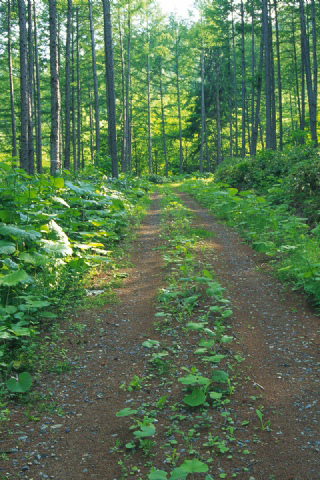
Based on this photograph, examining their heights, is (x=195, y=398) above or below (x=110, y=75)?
below

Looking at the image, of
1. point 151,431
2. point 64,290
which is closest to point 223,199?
point 64,290

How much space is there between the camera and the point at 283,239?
7605mm

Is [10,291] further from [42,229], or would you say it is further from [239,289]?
[239,289]

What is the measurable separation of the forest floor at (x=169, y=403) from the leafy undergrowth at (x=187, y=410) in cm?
1

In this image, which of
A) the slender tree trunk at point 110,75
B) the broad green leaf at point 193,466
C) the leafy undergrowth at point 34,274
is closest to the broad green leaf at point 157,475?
the broad green leaf at point 193,466

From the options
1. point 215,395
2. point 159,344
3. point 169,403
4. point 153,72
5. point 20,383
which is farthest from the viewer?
point 153,72

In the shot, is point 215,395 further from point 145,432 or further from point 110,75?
point 110,75

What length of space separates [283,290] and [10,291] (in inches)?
145

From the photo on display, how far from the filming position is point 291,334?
4.32 m

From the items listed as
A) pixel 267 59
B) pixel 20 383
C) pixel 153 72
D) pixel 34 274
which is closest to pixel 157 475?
pixel 20 383

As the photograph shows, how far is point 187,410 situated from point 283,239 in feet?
17.1

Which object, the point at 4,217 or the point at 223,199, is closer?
the point at 4,217

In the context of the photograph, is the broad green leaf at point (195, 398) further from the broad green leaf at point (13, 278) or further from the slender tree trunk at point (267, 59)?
the slender tree trunk at point (267, 59)

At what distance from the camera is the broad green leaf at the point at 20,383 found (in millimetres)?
3299
